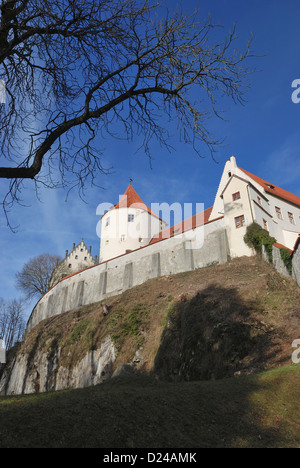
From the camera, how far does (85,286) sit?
3375 cm

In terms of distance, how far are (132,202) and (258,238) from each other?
22598 mm

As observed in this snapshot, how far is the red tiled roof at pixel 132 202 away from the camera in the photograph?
4206 centimetres

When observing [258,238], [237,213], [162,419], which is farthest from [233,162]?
[162,419]

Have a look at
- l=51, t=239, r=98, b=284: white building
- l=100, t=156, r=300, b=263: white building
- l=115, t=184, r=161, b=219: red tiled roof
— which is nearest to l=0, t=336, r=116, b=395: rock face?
l=100, t=156, r=300, b=263: white building

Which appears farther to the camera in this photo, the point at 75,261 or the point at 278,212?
the point at 75,261

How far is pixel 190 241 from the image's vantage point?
27500 mm

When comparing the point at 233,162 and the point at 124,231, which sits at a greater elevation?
the point at 233,162

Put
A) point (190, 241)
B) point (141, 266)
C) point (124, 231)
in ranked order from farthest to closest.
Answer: point (124, 231) < point (141, 266) < point (190, 241)

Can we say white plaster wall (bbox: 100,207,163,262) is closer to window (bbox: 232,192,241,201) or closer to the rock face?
the rock face

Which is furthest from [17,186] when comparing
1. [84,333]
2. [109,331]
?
[84,333]

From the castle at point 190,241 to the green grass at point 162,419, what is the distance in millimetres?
14543

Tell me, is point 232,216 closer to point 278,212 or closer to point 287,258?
point 278,212

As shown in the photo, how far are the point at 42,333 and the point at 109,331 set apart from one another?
11838 millimetres
